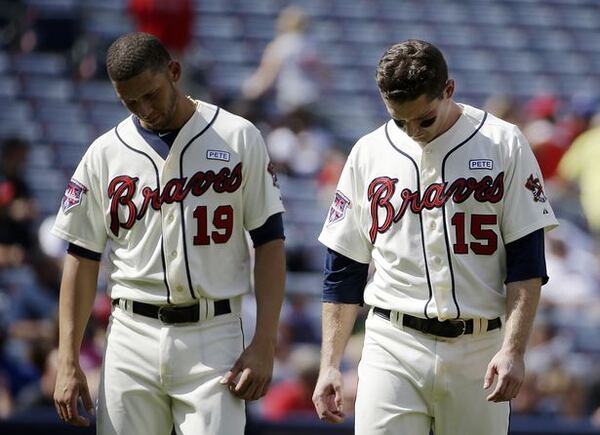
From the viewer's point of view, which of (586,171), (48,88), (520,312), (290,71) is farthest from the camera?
(48,88)

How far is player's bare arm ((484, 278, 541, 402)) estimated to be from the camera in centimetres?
409

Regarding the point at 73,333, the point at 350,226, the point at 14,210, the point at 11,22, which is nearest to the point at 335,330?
the point at 350,226

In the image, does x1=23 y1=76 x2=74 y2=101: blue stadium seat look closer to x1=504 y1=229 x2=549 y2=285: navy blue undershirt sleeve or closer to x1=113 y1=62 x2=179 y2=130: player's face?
x1=113 y1=62 x2=179 y2=130: player's face

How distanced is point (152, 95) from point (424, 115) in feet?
3.02

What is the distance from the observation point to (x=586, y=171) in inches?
411

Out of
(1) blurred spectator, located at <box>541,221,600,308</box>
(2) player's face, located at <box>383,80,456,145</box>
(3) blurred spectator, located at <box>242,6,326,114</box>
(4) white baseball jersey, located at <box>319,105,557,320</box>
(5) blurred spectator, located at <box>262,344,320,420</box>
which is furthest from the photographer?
(3) blurred spectator, located at <box>242,6,326,114</box>

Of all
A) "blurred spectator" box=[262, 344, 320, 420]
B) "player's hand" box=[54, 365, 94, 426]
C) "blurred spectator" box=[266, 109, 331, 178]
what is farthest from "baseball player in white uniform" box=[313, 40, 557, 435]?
"blurred spectator" box=[266, 109, 331, 178]

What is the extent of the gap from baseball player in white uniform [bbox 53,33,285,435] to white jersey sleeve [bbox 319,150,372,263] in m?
0.20

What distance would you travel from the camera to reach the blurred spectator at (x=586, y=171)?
406 inches

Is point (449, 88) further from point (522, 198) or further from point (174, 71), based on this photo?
point (174, 71)

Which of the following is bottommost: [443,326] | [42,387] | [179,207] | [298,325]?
[42,387]

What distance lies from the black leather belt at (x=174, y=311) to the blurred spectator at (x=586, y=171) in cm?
636

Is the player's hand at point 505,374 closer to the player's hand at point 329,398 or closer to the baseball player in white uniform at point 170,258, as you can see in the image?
the player's hand at point 329,398

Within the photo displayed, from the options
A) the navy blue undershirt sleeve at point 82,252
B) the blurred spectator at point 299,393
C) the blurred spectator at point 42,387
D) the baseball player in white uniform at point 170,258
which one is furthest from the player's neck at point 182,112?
the blurred spectator at point 299,393
